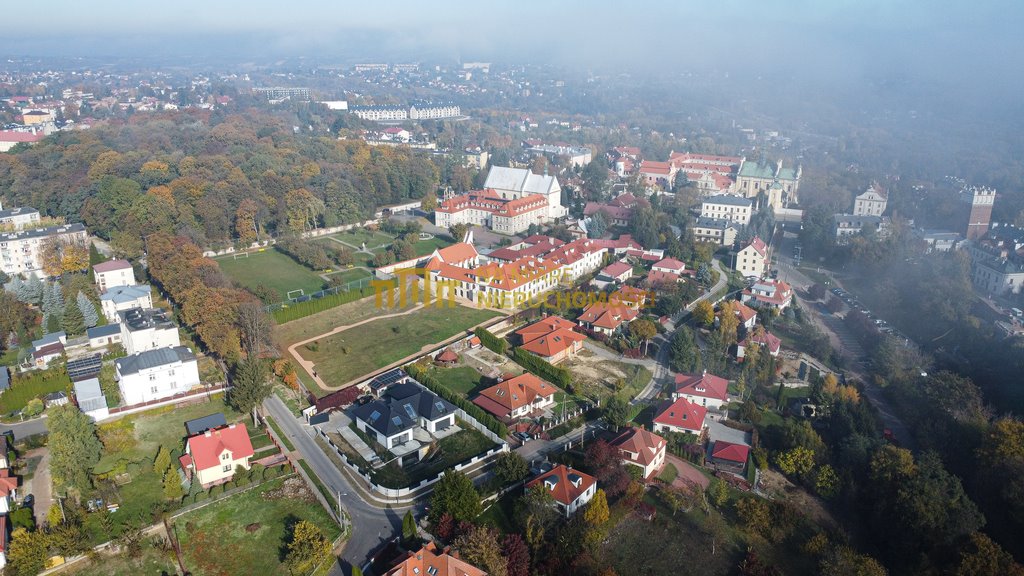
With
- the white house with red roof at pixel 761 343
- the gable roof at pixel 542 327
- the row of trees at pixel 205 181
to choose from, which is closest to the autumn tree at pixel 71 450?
the gable roof at pixel 542 327

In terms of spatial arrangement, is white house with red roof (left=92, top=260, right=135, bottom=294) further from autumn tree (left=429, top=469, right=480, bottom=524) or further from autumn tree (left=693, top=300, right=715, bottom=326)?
autumn tree (left=693, top=300, right=715, bottom=326)

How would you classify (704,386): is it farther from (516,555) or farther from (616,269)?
(616,269)

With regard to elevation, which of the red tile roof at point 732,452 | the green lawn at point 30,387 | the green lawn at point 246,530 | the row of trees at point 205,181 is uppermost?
the row of trees at point 205,181

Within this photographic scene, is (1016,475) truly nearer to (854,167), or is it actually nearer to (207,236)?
(207,236)

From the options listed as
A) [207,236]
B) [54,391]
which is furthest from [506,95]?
[54,391]

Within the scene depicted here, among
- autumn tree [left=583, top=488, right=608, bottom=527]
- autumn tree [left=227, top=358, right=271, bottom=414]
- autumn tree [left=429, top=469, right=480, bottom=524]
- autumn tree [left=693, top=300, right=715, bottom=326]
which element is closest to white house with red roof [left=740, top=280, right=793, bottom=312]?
autumn tree [left=693, top=300, right=715, bottom=326]

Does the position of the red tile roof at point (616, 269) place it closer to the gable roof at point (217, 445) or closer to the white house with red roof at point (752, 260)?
the white house with red roof at point (752, 260)
